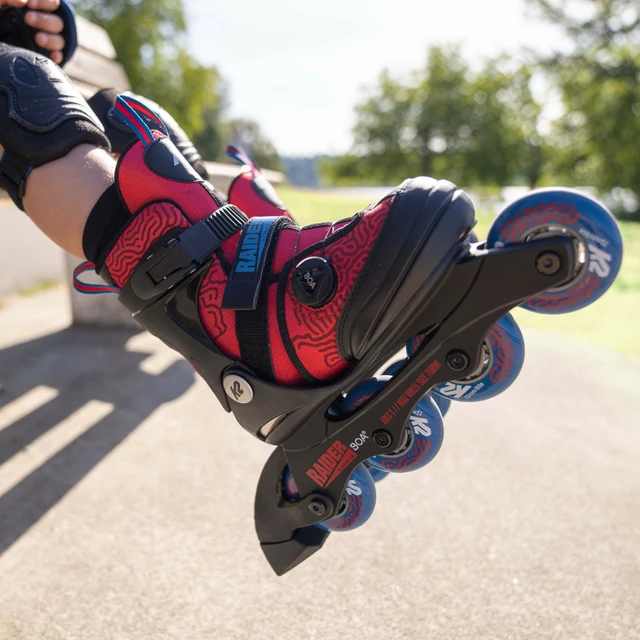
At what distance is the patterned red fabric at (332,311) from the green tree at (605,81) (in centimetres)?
1451

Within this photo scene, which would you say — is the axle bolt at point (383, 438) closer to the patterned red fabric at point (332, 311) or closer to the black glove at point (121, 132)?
the patterned red fabric at point (332, 311)

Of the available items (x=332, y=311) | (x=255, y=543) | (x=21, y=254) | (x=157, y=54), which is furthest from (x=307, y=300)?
(x=157, y=54)

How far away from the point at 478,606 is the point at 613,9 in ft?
50.0

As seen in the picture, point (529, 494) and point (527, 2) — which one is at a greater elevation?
point (527, 2)

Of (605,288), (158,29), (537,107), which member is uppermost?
(158,29)

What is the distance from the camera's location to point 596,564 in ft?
2.82

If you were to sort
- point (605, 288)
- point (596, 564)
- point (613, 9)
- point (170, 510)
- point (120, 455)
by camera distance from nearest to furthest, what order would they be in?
1. point (605, 288)
2. point (596, 564)
3. point (170, 510)
4. point (120, 455)
5. point (613, 9)

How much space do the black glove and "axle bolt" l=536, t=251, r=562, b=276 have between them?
58cm

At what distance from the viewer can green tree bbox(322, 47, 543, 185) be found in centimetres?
1939

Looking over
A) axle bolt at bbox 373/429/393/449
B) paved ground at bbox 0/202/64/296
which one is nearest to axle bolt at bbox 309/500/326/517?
axle bolt at bbox 373/429/393/449

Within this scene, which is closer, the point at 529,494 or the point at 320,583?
the point at 320,583

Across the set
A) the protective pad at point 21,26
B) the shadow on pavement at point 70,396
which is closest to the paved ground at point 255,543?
the shadow on pavement at point 70,396

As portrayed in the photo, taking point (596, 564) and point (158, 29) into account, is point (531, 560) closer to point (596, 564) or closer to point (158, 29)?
point (596, 564)

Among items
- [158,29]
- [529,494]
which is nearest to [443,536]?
[529,494]
